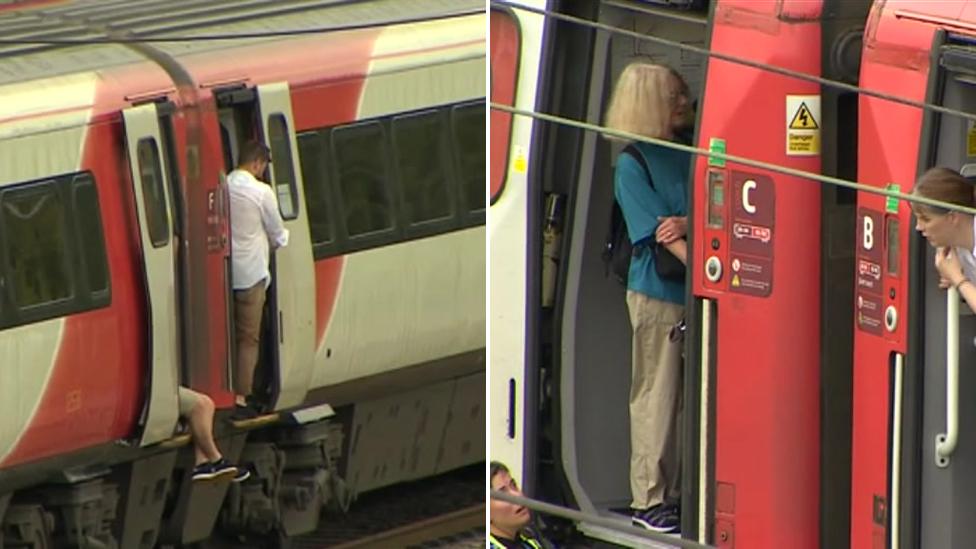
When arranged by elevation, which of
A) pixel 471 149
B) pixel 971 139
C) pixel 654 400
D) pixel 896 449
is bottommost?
pixel 654 400

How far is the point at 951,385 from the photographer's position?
588cm

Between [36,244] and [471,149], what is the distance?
894mm

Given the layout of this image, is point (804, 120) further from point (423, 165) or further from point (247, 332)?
point (247, 332)

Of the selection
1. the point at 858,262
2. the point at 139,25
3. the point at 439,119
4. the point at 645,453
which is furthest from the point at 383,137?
the point at 645,453

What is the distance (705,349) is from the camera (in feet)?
21.2

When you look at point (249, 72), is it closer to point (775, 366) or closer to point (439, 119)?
point (439, 119)

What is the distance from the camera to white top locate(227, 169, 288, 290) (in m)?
5.15

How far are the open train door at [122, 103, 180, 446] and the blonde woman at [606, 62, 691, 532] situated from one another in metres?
1.43

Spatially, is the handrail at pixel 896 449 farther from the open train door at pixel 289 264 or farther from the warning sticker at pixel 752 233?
the open train door at pixel 289 264

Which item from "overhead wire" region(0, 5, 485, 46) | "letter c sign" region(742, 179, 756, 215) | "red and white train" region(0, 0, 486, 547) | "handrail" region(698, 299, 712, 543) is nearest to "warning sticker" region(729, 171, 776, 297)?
"letter c sign" region(742, 179, 756, 215)

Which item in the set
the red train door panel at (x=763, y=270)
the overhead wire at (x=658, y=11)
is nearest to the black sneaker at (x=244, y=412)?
the red train door panel at (x=763, y=270)

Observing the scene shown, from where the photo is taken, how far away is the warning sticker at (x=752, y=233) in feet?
20.6

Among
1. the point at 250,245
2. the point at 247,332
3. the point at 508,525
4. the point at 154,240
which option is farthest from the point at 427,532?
the point at 508,525

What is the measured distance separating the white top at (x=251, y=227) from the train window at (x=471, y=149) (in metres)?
0.36
